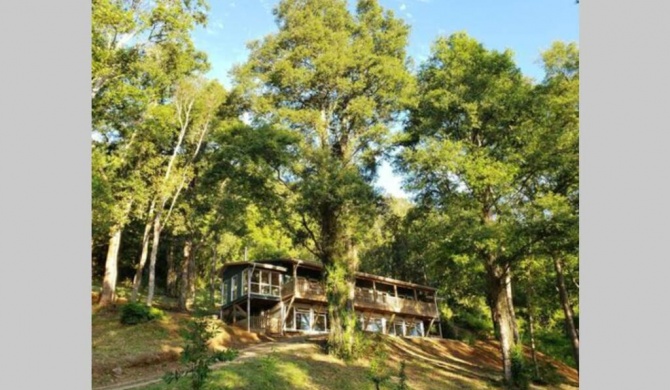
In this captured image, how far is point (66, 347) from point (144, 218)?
69.0ft

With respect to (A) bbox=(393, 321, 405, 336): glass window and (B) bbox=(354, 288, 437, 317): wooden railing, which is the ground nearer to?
(B) bbox=(354, 288, 437, 317): wooden railing

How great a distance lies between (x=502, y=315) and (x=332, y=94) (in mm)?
10580

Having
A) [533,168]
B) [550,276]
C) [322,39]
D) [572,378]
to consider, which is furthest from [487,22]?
[572,378]

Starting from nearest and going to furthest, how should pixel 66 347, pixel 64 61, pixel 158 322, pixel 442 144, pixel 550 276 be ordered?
1. pixel 66 347
2. pixel 64 61
3. pixel 442 144
4. pixel 158 322
5. pixel 550 276

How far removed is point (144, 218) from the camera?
22734 millimetres

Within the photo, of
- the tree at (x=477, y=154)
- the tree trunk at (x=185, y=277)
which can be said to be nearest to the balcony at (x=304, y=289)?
the tree trunk at (x=185, y=277)

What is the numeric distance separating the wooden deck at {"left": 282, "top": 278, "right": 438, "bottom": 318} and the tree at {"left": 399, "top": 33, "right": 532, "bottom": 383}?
8.29 m

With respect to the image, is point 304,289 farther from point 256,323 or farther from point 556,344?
point 556,344

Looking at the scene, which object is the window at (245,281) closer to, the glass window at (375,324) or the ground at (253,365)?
the ground at (253,365)

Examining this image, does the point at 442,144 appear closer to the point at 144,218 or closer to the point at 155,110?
the point at 155,110

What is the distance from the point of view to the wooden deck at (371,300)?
23.7 m

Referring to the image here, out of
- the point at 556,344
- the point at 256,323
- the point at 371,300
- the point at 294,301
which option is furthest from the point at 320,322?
the point at 556,344

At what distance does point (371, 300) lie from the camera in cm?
2642

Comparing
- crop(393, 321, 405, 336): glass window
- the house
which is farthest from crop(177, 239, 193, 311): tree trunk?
crop(393, 321, 405, 336): glass window
